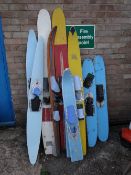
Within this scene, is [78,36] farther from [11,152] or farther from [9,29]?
[11,152]

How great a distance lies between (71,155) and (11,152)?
2.91 ft

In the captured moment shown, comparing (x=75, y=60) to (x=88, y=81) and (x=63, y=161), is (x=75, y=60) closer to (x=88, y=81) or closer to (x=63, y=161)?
(x=88, y=81)

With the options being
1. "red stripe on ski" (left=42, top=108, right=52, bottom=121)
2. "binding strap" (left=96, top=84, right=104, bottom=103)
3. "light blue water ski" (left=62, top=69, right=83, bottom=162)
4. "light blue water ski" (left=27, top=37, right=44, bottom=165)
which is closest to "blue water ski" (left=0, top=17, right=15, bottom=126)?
"light blue water ski" (left=27, top=37, right=44, bottom=165)

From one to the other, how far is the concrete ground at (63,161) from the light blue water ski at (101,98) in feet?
0.64

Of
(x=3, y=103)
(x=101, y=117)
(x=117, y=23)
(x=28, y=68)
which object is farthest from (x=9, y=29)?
(x=101, y=117)

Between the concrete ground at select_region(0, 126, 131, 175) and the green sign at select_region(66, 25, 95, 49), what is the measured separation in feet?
4.99

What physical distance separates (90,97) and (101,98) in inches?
7.0

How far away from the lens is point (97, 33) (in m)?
4.18

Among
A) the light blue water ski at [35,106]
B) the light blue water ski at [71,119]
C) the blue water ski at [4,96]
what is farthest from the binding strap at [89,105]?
the blue water ski at [4,96]

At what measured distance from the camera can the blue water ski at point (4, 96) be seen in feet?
13.8

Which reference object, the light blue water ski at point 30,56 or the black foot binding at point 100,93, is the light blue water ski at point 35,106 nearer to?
the light blue water ski at point 30,56

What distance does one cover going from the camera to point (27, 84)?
4121 mm

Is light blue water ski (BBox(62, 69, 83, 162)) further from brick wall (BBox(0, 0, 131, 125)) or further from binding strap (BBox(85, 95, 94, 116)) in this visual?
brick wall (BBox(0, 0, 131, 125))

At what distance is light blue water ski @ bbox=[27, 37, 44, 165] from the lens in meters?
3.97
